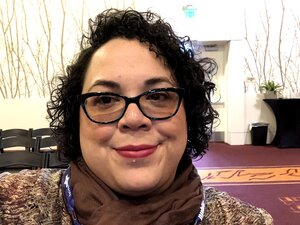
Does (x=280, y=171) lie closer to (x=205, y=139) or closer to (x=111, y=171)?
(x=205, y=139)

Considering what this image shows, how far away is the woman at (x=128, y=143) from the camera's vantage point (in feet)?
2.66

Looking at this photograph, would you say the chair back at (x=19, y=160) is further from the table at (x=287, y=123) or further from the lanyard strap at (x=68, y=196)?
→ the table at (x=287, y=123)

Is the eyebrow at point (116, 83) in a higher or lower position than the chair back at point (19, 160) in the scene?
higher

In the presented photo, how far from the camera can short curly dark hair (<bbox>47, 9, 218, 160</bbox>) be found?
0.92 m

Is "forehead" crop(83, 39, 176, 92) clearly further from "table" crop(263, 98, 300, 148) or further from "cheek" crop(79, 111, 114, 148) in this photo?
"table" crop(263, 98, 300, 148)

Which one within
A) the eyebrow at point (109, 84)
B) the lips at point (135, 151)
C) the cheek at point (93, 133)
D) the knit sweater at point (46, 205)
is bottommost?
the knit sweater at point (46, 205)

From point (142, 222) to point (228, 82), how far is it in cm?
660

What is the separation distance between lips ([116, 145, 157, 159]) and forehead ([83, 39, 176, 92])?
0.46 ft

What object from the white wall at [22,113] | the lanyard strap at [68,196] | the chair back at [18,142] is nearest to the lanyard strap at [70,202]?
the lanyard strap at [68,196]

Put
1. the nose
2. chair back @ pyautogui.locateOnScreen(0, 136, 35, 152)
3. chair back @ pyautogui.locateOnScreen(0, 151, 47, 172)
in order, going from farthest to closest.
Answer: chair back @ pyautogui.locateOnScreen(0, 136, 35, 152)
chair back @ pyautogui.locateOnScreen(0, 151, 47, 172)
the nose

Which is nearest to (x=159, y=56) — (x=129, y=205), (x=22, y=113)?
(x=129, y=205)

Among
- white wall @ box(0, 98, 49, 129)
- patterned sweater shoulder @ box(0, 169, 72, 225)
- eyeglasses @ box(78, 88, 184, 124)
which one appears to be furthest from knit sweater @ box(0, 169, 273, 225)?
white wall @ box(0, 98, 49, 129)

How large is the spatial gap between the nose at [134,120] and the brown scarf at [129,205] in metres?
0.17

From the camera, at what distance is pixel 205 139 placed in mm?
1099
